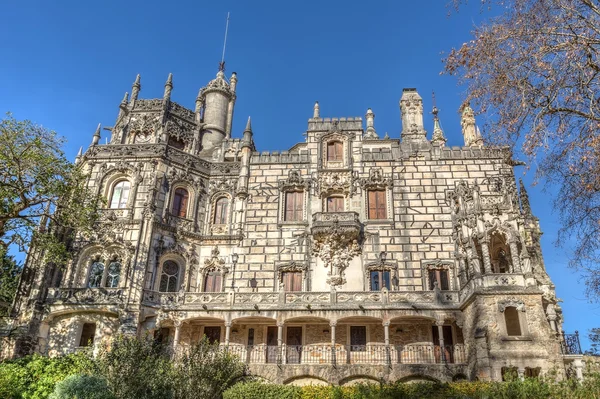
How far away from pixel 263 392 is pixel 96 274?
47.1 feet

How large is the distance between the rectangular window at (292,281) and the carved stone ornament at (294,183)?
18.4 ft

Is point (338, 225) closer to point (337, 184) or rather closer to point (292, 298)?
point (337, 184)

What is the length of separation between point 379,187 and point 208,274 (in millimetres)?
11687

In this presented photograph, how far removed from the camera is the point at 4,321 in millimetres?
25109

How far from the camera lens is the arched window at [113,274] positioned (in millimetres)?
26172

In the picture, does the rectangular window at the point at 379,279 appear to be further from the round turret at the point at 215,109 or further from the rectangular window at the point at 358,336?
the round turret at the point at 215,109

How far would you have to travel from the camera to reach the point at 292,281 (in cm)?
2720

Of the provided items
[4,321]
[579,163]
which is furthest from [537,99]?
[4,321]

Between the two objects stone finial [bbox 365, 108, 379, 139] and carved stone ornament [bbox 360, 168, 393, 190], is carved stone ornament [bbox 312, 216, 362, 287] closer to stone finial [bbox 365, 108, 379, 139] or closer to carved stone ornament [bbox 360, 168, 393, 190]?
carved stone ornament [bbox 360, 168, 393, 190]

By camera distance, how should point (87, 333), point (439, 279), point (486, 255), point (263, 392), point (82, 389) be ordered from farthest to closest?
point (439, 279), point (87, 333), point (486, 255), point (263, 392), point (82, 389)

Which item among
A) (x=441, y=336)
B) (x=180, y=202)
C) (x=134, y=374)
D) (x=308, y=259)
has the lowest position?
(x=134, y=374)

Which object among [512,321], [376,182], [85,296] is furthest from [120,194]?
[512,321]

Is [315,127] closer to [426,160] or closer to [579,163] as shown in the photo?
[426,160]

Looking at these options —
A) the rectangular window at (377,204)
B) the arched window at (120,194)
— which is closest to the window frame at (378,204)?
the rectangular window at (377,204)
